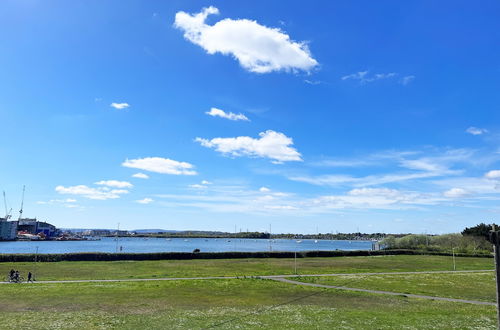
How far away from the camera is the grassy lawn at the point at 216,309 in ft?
88.8

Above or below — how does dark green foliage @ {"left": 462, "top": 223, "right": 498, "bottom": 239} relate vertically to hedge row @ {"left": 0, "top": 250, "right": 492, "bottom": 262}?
above

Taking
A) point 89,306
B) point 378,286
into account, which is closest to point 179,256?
point 378,286

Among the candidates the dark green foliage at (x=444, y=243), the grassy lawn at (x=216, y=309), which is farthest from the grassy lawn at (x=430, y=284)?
the dark green foliage at (x=444, y=243)

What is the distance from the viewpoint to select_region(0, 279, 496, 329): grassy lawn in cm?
2706

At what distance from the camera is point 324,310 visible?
1297 inches

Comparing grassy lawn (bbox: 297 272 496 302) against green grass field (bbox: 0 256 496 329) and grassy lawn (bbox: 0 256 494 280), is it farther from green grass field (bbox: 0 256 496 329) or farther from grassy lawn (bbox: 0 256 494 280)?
grassy lawn (bbox: 0 256 494 280)

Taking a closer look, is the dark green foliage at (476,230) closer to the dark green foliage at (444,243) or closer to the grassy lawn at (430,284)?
the dark green foliage at (444,243)

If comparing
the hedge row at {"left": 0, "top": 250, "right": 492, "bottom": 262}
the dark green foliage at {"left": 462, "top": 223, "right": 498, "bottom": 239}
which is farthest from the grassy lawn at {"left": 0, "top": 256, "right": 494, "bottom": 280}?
the dark green foliage at {"left": 462, "top": 223, "right": 498, "bottom": 239}

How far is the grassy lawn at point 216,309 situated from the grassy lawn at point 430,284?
6912 mm

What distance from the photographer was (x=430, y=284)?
5328cm

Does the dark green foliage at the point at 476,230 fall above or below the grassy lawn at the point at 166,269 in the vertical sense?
above

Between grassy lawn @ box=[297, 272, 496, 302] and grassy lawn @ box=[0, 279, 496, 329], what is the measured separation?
6912mm

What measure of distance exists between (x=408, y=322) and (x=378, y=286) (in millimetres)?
23929

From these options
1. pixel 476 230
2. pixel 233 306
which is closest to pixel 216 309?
pixel 233 306
